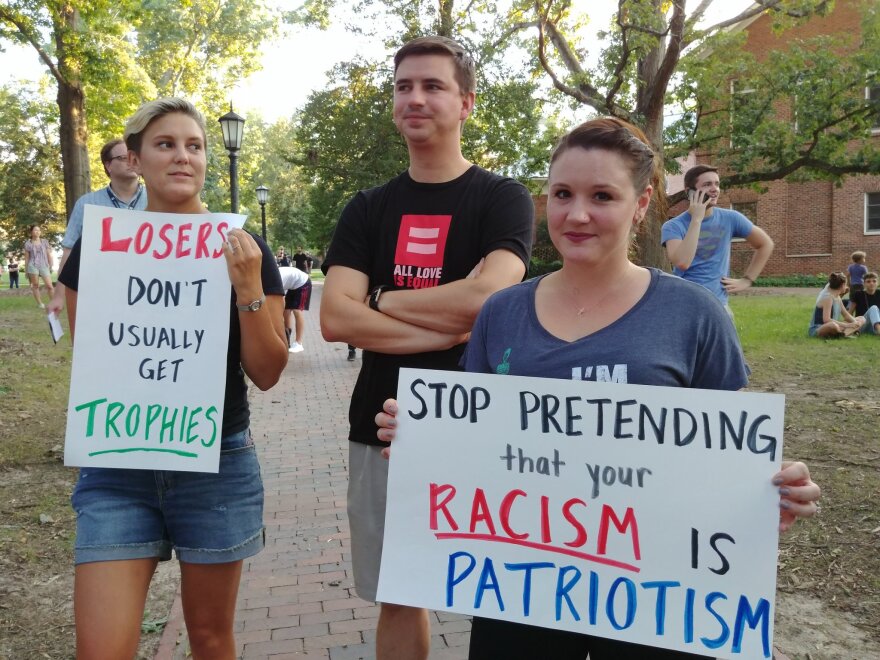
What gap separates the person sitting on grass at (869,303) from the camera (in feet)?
43.1

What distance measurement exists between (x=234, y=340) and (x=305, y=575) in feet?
7.11

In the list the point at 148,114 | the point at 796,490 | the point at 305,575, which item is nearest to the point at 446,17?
the point at 305,575

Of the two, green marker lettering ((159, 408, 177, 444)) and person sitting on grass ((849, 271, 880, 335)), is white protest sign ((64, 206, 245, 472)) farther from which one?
person sitting on grass ((849, 271, 880, 335))

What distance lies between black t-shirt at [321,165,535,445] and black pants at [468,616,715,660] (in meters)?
0.82

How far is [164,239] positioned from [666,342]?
1.57 meters

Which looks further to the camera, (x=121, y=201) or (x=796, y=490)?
(x=121, y=201)

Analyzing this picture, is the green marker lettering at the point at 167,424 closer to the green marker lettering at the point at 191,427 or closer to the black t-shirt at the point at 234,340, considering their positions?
the green marker lettering at the point at 191,427

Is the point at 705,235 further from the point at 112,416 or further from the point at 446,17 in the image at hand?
the point at 446,17

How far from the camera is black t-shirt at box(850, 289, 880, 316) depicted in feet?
44.1

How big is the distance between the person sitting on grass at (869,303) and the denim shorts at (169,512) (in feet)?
43.7

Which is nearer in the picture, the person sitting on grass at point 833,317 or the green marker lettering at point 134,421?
the green marker lettering at point 134,421

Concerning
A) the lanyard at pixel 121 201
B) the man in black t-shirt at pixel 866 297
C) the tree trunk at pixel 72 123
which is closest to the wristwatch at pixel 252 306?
the lanyard at pixel 121 201

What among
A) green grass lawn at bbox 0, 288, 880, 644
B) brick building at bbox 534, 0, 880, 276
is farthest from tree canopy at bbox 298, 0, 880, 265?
brick building at bbox 534, 0, 880, 276

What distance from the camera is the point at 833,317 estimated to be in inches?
515
